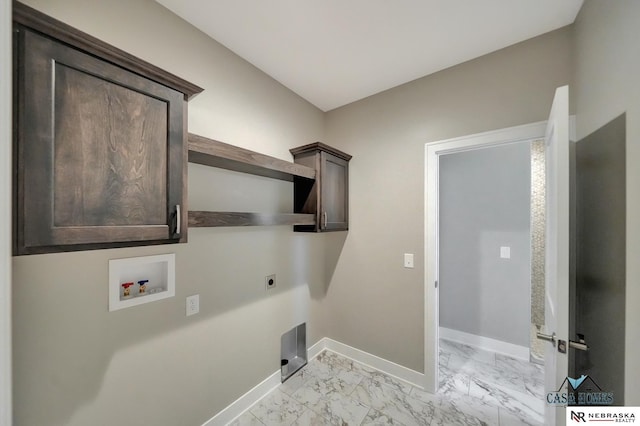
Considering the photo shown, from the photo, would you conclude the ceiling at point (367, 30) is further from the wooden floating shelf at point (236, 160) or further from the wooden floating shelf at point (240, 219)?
the wooden floating shelf at point (240, 219)

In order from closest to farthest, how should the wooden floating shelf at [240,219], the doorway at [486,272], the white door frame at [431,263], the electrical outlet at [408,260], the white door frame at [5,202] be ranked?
the white door frame at [5,202] < the wooden floating shelf at [240,219] < the white door frame at [431,263] < the electrical outlet at [408,260] < the doorway at [486,272]

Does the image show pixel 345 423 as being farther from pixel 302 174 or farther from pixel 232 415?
pixel 302 174

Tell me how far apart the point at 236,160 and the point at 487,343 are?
10.7 feet

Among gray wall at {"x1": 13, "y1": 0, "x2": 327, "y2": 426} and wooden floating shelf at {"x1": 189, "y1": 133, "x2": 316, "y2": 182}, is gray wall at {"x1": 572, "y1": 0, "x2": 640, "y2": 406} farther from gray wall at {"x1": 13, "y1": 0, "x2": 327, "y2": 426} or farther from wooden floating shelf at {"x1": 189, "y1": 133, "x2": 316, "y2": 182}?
gray wall at {"x1": 13, "y1": 0, "x2": 327, "y2": 426}

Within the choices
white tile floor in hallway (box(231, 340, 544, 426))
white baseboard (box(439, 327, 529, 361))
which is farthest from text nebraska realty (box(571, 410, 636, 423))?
white baseboard (box(439, 327, 529, 361))

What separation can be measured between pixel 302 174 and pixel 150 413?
1768 mm

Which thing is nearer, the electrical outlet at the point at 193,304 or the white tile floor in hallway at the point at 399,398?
the electrical outlet at the point at 193,304

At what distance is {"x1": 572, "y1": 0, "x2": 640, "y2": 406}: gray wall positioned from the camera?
81cm

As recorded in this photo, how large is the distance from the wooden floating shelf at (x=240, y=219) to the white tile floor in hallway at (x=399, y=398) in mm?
1415

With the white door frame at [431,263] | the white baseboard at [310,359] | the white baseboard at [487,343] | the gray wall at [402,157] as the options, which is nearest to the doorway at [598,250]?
the gray wall at [402,157]

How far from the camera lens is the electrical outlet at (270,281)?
6.52ft

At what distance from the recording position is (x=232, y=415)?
1.72m

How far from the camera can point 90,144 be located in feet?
2.90

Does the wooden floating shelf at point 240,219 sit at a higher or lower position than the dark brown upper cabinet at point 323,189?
lower
